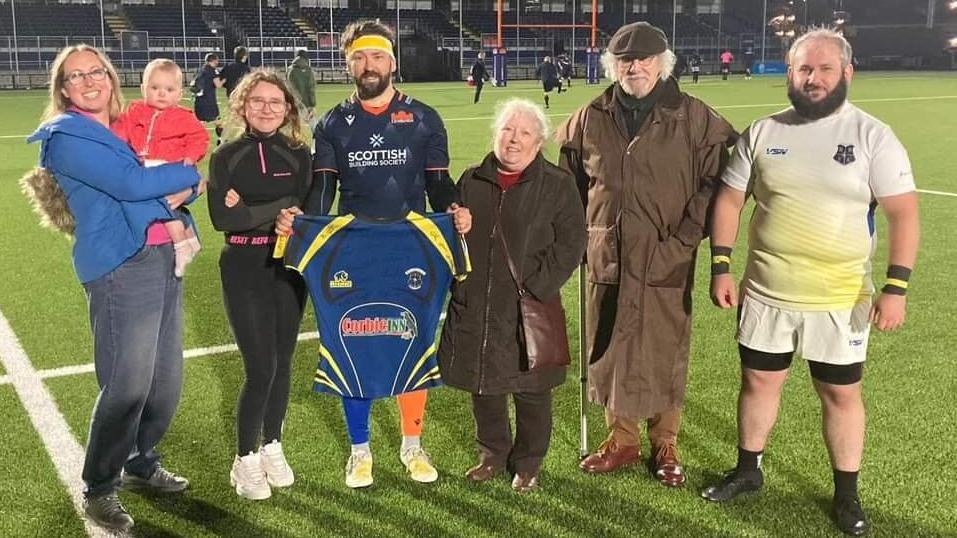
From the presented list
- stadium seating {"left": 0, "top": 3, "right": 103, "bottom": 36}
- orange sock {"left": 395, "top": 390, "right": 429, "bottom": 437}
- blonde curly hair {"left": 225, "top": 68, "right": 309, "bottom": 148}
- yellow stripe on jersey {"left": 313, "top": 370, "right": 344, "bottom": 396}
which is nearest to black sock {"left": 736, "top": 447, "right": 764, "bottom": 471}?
orange sock {"left": 395, "top": 390, "right": 429, "bottom": 437}

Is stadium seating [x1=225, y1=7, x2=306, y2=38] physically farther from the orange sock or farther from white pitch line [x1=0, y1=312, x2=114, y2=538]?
the orange sock

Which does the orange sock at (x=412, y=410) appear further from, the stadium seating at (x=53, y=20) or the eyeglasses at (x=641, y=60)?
the stadium seating at (x=53, y=20)

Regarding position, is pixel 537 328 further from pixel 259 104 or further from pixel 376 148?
pixel 259 104

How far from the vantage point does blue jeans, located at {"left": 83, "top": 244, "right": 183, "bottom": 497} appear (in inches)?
125

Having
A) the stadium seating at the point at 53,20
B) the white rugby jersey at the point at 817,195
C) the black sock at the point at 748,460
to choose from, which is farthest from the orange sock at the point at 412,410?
the stadium seating at the point at 53,20

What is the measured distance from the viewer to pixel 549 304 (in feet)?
12.1

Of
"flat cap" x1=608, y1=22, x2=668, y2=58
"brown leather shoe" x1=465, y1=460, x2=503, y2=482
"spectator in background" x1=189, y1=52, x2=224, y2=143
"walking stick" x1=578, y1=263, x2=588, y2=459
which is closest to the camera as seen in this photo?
"flat cap" x1=608, y1=22, x2=668, y2=58


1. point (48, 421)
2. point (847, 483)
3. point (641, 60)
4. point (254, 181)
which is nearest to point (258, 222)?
point (254, 181)

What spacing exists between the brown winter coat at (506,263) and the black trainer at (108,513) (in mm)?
1411

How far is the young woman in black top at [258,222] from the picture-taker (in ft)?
11.3

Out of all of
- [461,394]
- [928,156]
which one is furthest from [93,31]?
[461,394]

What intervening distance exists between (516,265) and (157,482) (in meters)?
1.81

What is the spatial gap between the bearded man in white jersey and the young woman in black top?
5.85 ft

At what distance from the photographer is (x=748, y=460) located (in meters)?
3.71
